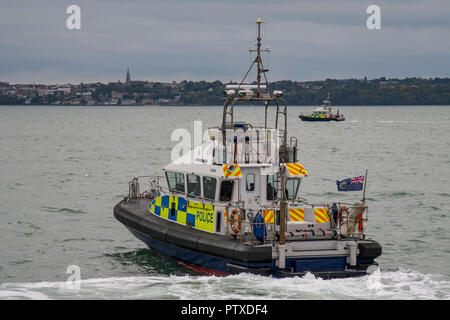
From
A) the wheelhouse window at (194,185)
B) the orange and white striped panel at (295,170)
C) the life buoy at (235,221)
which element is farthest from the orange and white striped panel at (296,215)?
the wheelhouse window at (194,185)

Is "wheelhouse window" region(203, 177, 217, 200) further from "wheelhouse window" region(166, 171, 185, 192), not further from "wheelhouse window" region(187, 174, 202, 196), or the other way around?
"wheelhouse window" region(166, 171, 185, 192)

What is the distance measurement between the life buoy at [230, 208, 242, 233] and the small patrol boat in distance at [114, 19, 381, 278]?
0.02 m

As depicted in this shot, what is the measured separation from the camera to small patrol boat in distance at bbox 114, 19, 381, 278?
15664 millimetres

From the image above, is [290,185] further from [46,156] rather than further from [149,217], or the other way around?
[46,156]

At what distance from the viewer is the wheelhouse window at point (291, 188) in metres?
17.4

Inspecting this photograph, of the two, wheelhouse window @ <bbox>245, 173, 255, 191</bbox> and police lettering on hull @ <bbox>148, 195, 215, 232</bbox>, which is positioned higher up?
wheelhouse window @ <bbox>245, 173, 255, 191</bbox>

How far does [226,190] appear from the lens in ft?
55.9

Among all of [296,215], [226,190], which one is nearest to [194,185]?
[226,190]

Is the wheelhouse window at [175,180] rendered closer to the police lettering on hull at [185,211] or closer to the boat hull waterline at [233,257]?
the police lettering on hull at [185,211]

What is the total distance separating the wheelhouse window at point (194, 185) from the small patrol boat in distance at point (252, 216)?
25 millimetres

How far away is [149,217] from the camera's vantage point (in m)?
19.4

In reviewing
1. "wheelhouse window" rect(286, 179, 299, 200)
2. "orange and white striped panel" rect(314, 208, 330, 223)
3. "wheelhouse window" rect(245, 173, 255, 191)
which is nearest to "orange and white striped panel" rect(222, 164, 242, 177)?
"wheelhouse window" rect(245, 173, 255, 191)

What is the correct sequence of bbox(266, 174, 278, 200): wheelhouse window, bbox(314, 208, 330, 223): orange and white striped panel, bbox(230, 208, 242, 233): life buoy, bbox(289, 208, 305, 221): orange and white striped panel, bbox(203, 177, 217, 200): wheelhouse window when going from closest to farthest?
bbox(230, 208, 242, 233): life buoy
bbox(314, 208, 330, 223): orange and white striped panel
bbox(289, 208, 305, 221): orange and white striped panel
bbox(203, 177, 217, 200): wheelhouse window
bbox(266, 174, 278, 200): wheelhouse window

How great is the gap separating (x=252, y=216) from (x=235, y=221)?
427 millimetres
